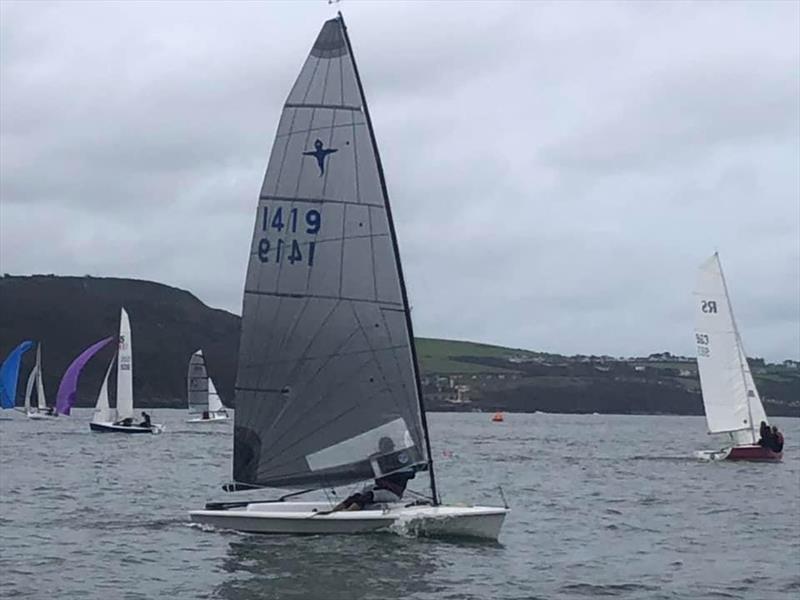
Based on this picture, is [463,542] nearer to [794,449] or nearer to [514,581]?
[514,581]

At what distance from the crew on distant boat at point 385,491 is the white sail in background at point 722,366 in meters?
31.4

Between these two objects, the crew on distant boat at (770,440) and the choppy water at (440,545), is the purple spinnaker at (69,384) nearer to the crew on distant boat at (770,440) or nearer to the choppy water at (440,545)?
the choppy water at (440,545)

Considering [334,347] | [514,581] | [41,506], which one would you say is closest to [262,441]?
[334,347]

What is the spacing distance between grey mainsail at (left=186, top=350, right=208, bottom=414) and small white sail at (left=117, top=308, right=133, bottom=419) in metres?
23.0

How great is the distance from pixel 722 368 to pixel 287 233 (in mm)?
32950

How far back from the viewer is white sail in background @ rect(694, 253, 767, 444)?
53.9 meters

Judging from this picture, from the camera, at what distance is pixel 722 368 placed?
178 feet

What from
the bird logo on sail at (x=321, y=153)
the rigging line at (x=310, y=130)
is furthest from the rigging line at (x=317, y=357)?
the rigging line at (x=310, y=130)

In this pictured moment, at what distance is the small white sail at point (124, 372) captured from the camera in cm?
7594

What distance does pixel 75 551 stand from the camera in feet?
76.9

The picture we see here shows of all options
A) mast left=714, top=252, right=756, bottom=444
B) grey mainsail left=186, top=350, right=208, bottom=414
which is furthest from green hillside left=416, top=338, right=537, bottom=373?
mast left=714, top=252, right=756, bottom=444

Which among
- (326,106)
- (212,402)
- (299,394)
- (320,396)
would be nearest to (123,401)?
(212,402)

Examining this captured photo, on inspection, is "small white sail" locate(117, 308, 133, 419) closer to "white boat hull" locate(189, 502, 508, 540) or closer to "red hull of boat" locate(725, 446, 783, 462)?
"red hull of boat" locate(725, 446, 783, 462)

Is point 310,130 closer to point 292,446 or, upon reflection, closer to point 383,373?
point 383,373
